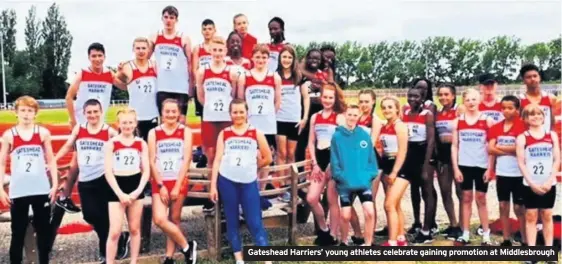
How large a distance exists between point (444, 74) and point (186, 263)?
277 ft

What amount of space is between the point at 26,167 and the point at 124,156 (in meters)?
0.93

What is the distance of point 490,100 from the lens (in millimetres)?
7234

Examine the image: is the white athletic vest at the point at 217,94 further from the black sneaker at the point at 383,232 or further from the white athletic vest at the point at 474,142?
the white athletic vest at the point at 474,142

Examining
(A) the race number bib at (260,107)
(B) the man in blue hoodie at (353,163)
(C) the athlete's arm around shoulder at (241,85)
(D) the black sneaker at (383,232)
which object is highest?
(C) the athlete's arm around shoulder at (241,85)

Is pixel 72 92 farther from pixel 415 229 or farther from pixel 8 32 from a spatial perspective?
pixel 8 32

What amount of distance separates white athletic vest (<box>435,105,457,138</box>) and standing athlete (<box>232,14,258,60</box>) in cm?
265

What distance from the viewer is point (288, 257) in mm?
6410

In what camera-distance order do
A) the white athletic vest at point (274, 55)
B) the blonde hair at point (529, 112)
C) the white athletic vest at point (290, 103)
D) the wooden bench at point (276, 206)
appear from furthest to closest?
1. the white athletic vest at point (274, 55)
2. the white athletic vest at point (290, 103)
3. the wooden bench at point (276, 206)
4. the blonde hair at point (529, 112)

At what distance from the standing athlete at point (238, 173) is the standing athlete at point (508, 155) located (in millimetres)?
2581

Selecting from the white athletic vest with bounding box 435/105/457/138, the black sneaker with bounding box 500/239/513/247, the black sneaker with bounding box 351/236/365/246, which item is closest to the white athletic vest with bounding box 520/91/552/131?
the white athletic vest with bounding box 435/105/457/138

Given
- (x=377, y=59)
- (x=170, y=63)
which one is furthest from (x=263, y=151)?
(x=377, y=59)

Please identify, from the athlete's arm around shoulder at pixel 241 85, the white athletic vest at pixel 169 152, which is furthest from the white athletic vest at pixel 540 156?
the white athletic vest at pixel 169 152

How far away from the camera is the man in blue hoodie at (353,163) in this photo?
6.20 metres

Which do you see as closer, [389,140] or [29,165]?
[29,165]
